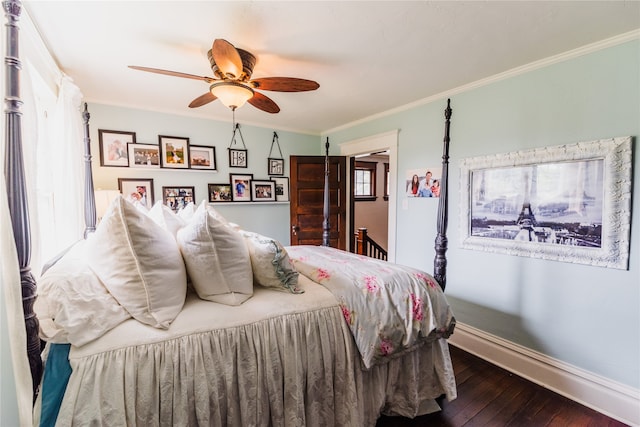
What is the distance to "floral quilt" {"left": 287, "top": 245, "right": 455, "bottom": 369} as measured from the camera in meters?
1.36

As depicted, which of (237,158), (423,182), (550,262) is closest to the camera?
(550,262)

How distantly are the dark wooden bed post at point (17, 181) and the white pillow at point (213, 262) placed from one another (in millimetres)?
506

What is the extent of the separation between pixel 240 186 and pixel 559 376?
12.2 feet

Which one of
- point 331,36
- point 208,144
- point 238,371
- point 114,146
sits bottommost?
point 238,371

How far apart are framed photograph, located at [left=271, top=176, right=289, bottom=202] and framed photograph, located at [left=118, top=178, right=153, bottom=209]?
161cm

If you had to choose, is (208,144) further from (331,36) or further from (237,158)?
(331,36)

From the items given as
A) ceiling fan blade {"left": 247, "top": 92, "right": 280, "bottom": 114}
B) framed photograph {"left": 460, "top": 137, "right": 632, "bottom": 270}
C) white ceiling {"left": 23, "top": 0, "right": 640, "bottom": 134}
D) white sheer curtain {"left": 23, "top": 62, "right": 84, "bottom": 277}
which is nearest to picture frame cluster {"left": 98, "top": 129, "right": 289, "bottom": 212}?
white ceiling {"left": 23, "top": 0, "right": 640, "bottom": 134}

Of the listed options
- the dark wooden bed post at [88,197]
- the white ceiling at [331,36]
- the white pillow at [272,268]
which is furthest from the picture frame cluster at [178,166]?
the white pillow at [272,268]

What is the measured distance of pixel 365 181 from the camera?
18.8 feet

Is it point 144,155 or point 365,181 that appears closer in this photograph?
point 144,155

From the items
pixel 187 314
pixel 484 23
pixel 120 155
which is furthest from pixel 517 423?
pixel 120 155

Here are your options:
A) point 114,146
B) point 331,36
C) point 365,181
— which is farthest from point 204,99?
point 365,181

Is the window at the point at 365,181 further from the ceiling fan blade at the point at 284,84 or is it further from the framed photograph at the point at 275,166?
the ceiling fan blade at the point at 284,84

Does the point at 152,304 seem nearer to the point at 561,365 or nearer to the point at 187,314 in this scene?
the point at 187,314
